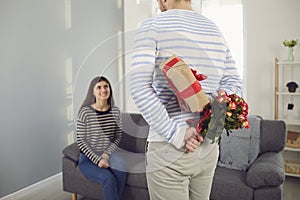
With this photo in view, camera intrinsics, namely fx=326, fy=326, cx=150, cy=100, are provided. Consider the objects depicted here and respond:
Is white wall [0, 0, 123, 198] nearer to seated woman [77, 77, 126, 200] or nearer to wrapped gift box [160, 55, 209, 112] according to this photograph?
seated woman [77, 77, 126, 200]

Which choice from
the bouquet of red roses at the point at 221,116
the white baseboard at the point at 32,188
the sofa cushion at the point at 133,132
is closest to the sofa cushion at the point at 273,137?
the bouquet of red roses at the point at 221,116

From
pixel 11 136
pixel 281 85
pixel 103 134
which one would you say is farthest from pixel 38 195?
pixel 281 85

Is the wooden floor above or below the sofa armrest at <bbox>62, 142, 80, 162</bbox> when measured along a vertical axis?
below

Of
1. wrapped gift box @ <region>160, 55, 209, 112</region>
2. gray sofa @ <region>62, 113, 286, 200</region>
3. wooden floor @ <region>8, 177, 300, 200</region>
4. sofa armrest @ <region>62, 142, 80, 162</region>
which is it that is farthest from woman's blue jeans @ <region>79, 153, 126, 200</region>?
wrapped gift box @ <region>160, 55, 209, 112</region>

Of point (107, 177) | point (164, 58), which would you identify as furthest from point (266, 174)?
point (164, 58)

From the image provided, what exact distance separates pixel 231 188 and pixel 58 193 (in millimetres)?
1664

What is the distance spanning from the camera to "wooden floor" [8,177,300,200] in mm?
2939

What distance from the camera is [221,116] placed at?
987mm

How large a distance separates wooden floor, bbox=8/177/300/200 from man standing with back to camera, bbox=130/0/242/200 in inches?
82.6

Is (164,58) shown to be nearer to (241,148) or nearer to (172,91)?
(172,91)

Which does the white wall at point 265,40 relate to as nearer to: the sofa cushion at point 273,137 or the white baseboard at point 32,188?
the sofa cushion at point 273,137

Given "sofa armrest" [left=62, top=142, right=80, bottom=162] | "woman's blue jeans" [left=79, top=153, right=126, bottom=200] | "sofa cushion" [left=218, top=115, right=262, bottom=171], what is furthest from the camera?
"sofa armrest" [left=62, top=142, right=80, bottom=162]

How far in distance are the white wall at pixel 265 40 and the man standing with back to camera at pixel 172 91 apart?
9.82 feet

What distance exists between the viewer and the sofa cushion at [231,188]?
7.21 feet
